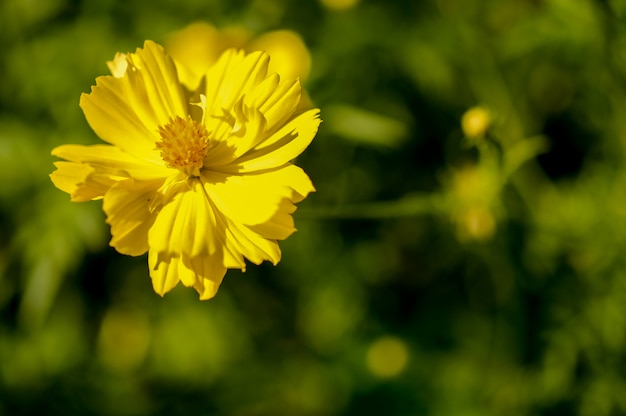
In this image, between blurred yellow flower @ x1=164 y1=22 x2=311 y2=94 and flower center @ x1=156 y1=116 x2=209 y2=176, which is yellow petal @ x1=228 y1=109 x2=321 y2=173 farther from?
blurred yellow flower @ x1=164 y1=22 x2=311 y2=94

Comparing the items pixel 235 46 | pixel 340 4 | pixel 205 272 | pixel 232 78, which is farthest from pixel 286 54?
pixel 205 272

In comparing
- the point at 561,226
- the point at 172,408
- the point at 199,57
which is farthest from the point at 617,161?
the point at 172,408

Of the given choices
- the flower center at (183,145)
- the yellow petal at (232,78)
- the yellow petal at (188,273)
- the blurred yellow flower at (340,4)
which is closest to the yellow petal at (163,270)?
the yellow petal at (188,273)

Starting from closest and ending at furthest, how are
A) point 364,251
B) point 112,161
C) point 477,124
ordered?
1. point 112,161
2. point 477,124
3. point 364,251

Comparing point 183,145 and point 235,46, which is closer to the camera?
point 183,145

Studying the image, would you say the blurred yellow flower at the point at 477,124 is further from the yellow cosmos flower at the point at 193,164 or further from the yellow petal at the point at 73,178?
the yellow petal at the point at 73,178

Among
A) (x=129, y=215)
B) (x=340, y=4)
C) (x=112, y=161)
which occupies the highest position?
(x=340, y=4)

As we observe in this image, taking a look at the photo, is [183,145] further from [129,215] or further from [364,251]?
[364,251]
